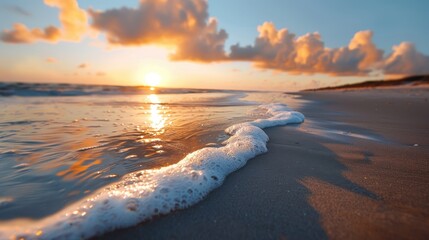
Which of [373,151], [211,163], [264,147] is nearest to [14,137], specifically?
[211,163]

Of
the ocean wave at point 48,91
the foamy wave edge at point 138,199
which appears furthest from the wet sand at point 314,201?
the ocean wave at point 48,91

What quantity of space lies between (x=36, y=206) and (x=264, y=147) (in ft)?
A: 9.17

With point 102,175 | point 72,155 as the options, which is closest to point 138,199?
point 102,175

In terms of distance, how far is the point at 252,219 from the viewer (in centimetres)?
167

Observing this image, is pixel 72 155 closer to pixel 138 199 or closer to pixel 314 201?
pixel 138 199

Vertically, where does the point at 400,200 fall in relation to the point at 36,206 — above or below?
above

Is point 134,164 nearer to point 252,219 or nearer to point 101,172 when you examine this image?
point 101,172

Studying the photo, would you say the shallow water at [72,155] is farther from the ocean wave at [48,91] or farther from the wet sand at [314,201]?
the ocean wave at [48,91]

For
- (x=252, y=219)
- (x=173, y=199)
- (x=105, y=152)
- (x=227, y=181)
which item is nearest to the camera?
(x=252, y=219)

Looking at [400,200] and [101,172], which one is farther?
[101,172]

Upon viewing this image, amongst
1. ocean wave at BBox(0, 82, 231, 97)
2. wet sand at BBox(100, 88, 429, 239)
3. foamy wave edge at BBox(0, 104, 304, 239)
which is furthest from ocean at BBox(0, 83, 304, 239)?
ocean wave at BBox(0, 82, 231, 97)

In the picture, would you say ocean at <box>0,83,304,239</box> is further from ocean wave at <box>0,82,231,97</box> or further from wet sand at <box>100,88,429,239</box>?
ocean wave at <box>0,82,231,97</box>

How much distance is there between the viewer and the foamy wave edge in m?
1.60

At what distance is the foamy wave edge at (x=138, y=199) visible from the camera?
5.26ft
